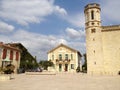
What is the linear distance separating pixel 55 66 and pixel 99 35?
20.2 m

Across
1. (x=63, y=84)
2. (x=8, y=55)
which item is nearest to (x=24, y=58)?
(x=8, y=55)

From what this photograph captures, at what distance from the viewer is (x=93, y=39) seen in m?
34.9

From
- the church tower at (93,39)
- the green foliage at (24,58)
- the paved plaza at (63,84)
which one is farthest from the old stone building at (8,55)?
the church tower at (93,39)

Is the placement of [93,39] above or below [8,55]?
above

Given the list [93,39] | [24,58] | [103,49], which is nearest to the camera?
[103,49]

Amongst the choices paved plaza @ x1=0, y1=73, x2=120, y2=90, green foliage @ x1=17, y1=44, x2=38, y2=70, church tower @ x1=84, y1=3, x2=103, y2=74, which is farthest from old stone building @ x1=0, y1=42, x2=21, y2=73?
church tower @ x1=84, y1=3, x2=103, y2=74

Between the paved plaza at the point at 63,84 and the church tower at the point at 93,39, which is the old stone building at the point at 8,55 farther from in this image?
the church tower at the point at 93,39

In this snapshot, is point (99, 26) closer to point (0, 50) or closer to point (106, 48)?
point (106, 48)

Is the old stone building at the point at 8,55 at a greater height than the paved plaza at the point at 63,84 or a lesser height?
greater

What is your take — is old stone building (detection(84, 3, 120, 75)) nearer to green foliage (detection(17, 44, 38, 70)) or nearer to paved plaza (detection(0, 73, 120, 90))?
paved plaza (detection(0, 73, 120, 90))

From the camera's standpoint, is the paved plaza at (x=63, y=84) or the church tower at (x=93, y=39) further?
the church tower at (x=93, y=39)

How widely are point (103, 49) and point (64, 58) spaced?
60.2 feet

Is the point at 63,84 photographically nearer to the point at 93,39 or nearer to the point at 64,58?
the point at 93,39

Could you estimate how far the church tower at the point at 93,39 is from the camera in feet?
111
